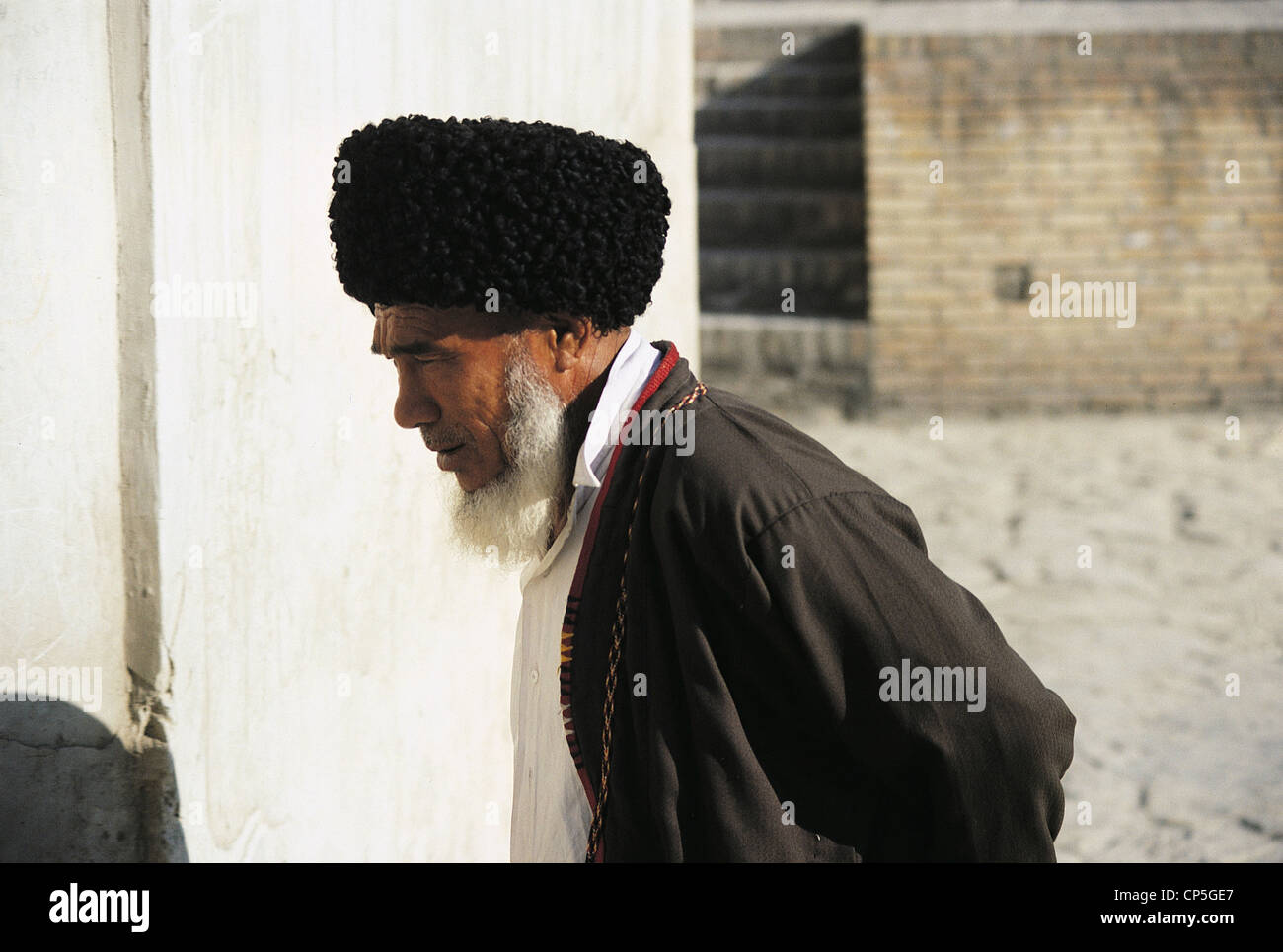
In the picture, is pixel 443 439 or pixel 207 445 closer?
pixel 443 439

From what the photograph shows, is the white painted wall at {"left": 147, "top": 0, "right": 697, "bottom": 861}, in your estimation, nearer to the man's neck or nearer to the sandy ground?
the man's neck

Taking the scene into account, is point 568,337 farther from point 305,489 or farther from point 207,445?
point 305,489

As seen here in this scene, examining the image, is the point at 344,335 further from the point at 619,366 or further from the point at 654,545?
the point at 654,545

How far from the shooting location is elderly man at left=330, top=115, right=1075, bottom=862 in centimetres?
159

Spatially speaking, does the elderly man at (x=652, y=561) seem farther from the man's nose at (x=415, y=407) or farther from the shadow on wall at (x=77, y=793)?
the shadow on wall at (x=77, y=793)

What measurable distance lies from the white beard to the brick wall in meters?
6.44

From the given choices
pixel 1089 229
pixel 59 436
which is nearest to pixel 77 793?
pixel 59 436

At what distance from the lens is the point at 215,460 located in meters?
2.31

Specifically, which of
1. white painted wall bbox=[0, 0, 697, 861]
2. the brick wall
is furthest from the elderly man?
the brick wall

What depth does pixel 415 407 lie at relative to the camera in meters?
1.86

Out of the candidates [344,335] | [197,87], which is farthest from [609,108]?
[197,87]

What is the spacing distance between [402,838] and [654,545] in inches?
57.3

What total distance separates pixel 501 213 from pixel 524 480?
35 cm

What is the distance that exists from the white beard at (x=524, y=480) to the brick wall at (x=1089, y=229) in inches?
254
